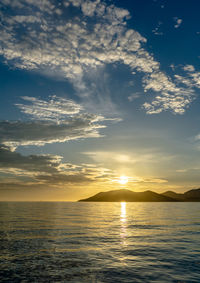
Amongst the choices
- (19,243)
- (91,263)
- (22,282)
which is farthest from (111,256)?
(19,243)

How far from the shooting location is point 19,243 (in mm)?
32938

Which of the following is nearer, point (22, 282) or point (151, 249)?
point (22, 282)

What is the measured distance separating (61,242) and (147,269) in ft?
53.3

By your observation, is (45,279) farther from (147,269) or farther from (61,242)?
(61,242)

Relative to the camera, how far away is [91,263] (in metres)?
23.1

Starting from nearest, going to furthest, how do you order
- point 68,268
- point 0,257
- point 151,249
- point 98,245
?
point 68,268 → point 0,257 → point 151,249 → point 98,245

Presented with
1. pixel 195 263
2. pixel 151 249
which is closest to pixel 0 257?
pixel 151 249

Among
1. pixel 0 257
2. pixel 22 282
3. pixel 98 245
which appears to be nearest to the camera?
pixel 22 282

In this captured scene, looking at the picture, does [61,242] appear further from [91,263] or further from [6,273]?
[6,273]

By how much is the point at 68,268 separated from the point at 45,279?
11.2 ft

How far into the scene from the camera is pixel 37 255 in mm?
26172

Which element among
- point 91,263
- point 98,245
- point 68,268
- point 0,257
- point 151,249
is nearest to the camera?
point 68,268

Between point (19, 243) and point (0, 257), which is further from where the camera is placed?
point (19, 243)

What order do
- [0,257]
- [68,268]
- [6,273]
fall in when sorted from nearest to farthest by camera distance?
[6,273] → [68,268] → [0,257]
